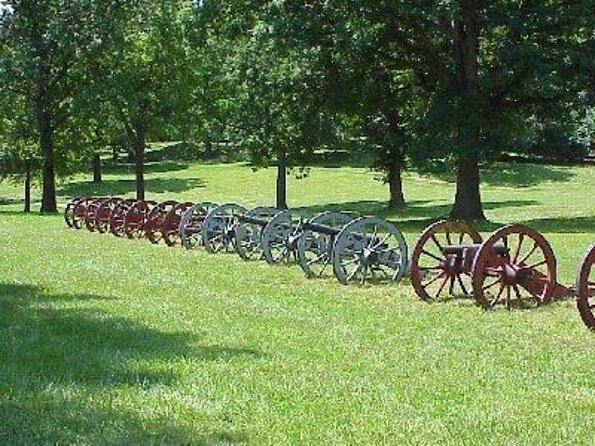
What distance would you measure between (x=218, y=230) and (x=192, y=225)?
3.64 ft

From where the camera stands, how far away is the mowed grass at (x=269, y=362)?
18.3ft

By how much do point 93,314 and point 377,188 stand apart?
133 feet

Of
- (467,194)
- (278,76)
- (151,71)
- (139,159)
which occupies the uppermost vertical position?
(151,71)

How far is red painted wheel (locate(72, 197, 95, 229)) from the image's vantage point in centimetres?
2724

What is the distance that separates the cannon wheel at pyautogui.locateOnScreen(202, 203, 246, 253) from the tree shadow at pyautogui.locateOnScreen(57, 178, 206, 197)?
33777mm

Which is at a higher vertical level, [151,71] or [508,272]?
[151,71]

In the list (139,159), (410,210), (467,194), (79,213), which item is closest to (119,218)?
(79,213)

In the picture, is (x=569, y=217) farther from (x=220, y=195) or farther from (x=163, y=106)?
(x=220, y=195)

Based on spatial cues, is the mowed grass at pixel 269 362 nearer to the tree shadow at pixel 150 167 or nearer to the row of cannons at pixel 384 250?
the row of cannons at pixel 384 250

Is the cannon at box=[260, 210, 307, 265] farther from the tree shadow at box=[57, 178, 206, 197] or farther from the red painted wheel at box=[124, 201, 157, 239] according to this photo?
the tree shadow at box=[57, 178, 206, 197]

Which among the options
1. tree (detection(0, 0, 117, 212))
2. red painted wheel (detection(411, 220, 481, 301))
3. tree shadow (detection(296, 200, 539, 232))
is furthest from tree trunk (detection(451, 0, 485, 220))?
tree (detection(0, 0, 117, 212))

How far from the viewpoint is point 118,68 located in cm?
3900

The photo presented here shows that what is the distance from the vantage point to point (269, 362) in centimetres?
747

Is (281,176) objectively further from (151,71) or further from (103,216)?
(103,216)
